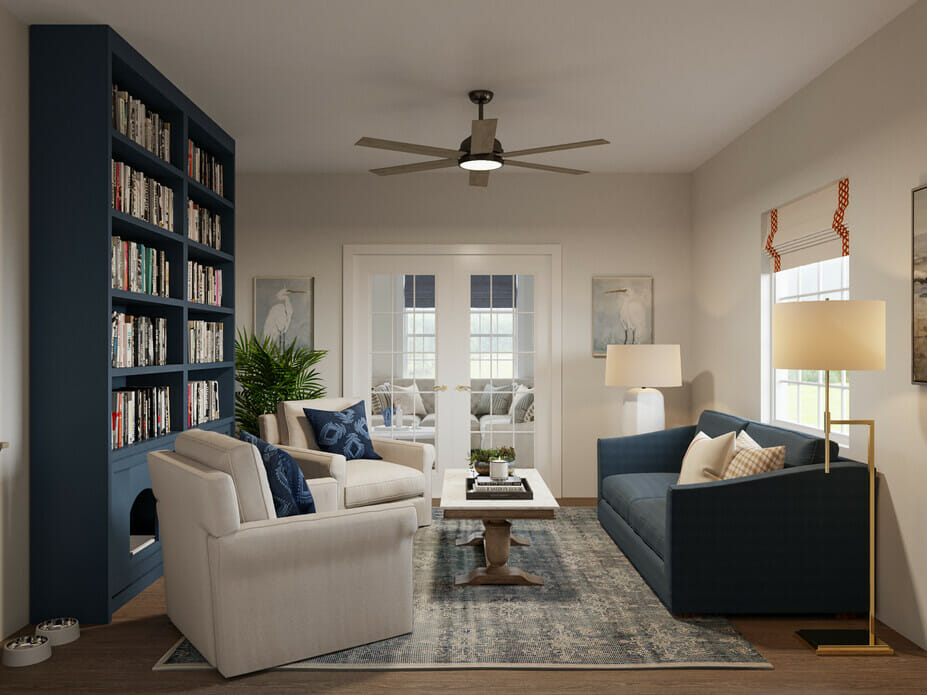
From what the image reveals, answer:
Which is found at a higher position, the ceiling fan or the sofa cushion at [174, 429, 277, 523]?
the ceiling fan

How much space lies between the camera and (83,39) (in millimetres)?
3107

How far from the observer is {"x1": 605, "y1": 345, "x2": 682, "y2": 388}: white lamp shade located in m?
4.95

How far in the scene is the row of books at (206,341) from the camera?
4160 mm

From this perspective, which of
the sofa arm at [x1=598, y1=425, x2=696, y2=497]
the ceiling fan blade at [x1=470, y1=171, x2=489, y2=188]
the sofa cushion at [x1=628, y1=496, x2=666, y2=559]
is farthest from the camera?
the sofa arm at [x1=598, y1=425, x2=696, y2=497]

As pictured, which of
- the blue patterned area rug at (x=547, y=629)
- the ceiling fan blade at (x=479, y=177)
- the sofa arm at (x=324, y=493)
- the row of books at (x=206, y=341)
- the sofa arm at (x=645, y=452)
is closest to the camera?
the blue patterned area rug at (x=547, y=629)

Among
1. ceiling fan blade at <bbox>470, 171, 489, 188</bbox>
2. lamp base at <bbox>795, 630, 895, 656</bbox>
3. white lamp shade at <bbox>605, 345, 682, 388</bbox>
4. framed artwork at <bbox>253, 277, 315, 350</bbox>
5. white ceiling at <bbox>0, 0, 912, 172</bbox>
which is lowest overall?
lamp base at <bbox>795, 630, 895, 656</bbox>

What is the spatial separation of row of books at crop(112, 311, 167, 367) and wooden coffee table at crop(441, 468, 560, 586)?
168 cm

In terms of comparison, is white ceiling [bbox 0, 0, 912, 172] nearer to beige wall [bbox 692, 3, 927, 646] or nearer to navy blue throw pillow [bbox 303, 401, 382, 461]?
beige wall [bbox 692, 3, 927, 646]

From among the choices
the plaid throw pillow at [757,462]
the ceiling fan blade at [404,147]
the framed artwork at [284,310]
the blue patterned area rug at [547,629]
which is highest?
the ceiling fan blade at [404,147]

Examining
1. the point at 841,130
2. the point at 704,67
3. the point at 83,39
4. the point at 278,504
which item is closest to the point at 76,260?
the point at 83,39

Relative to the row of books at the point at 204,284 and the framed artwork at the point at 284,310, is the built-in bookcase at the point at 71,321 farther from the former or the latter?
the framed artwork at the point at 284,310

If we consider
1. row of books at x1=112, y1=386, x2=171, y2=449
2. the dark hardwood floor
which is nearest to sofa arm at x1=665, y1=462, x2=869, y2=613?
the dark hardwood floor

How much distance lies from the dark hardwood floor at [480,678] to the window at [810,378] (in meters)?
1.29

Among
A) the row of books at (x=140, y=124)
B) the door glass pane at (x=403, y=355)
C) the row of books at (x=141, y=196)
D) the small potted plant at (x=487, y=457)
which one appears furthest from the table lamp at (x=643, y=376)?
the row of books at (x=140, y=124)
